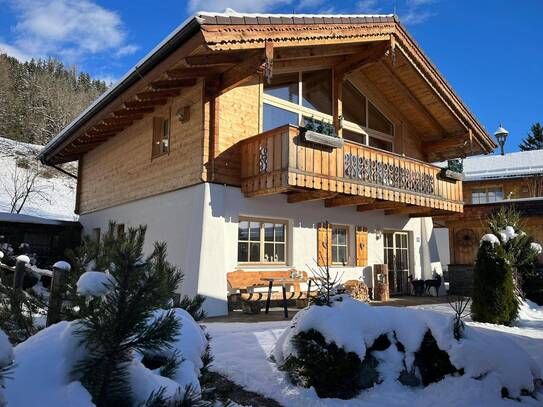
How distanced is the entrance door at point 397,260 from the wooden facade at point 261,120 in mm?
903

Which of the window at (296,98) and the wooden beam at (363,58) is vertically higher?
the wooden beam at (363,58)

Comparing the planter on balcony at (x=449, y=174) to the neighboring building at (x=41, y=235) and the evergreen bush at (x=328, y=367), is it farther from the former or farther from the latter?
the neighboring building at (x=41, y=235)

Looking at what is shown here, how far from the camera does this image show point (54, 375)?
166 centimetres

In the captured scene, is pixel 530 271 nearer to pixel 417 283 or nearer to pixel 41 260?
pixel 417 283

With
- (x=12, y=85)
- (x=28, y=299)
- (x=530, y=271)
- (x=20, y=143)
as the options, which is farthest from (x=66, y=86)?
(x=28, y=299)

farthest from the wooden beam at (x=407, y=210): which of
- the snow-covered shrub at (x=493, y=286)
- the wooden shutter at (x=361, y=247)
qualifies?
the snow-covered shrub at (x=493, y=286)

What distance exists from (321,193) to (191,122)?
11.2ft

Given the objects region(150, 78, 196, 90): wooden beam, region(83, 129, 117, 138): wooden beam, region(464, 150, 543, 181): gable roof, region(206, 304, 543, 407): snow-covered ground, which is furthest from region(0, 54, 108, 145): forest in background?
region(206, 304, 543, 407): snow-covered ground

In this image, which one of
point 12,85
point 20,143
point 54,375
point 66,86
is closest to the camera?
point 54,375

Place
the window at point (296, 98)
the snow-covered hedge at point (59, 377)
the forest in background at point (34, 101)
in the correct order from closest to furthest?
1. the snow-covered hedge at point (59, 377)
2. the window at point (296, 98)
3. the forest in background at point (34, 101)

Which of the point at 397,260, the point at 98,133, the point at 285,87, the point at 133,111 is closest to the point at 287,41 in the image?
the point at 285,87

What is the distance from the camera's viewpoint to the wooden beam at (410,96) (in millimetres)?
13328

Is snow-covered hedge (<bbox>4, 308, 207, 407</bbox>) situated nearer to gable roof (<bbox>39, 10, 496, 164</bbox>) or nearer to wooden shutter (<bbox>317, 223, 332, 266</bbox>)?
gable roof (<bbox>39, 10, 496, 164</bbox>)

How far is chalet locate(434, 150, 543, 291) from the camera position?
48.9 ft
